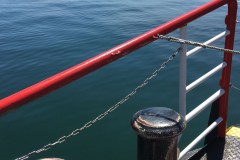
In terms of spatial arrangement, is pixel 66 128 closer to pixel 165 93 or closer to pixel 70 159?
pixel 70 159

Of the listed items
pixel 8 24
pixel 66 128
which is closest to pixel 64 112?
pixel 66 128

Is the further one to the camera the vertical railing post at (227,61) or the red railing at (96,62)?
the vertical railing post at (227,61)

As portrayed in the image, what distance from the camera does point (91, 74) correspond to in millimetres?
8828

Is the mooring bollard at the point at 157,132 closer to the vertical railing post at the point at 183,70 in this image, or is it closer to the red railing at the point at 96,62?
the red railing at the point at 96,62

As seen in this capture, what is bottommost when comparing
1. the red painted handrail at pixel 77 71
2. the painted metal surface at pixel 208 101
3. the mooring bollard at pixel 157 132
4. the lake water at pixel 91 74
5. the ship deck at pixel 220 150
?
the lake water at pixel 91 74

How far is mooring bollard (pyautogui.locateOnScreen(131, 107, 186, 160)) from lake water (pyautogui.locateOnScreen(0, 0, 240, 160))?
0.88 meters

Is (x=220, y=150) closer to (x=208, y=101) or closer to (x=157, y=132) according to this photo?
(x=208, y=101)

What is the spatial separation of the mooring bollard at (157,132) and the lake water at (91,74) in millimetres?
879

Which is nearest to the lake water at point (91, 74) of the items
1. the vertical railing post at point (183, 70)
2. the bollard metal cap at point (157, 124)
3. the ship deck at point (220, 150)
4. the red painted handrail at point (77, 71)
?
the red painted handrail at point (77, 71)

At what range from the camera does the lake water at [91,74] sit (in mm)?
6117

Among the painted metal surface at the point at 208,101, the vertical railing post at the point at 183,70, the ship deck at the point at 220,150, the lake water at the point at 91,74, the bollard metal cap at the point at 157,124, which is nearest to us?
the bollard metal cap at the point at 157,124

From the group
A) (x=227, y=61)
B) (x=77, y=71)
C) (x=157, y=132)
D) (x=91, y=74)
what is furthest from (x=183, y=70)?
(x=91, y=74)

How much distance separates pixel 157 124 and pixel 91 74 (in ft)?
22.2

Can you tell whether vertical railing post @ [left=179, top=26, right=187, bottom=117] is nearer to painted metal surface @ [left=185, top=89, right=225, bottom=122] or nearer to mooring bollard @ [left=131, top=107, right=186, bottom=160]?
painted metal surface @ [left=185, top=89, right=225, bottom=122]
